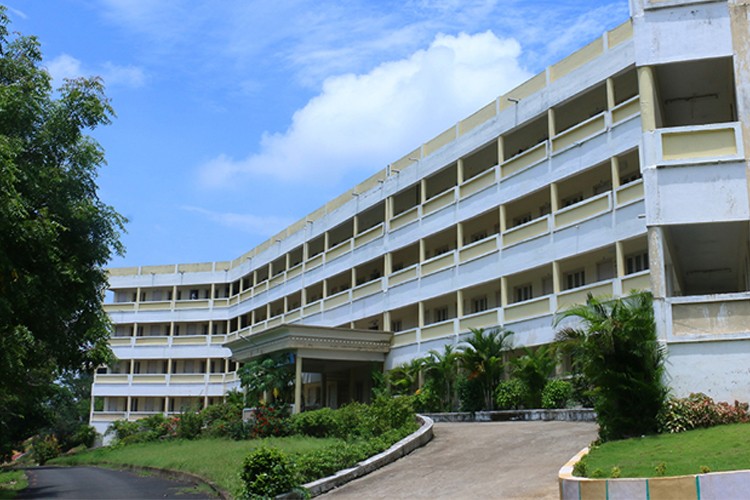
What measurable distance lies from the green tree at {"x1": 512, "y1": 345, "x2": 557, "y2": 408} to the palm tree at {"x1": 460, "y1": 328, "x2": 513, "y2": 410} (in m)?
1.88

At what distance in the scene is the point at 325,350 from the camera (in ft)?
105

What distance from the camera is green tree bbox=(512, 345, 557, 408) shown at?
2380 centimetres

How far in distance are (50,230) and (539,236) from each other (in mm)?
18167

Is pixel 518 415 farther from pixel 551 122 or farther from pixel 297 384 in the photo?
pixel 551 122

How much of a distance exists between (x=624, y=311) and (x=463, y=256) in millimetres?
17370

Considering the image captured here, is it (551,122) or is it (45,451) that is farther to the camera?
(45,451)

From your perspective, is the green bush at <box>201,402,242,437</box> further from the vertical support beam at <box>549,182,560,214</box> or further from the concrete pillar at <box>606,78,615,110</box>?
the concrete pillar at <box>606,78,615,110</box>

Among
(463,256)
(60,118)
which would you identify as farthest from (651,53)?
(463,256)

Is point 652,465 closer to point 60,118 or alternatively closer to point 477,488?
point 477,488

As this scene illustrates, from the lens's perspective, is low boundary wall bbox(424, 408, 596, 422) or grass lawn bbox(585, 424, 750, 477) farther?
low boundary wall bbox(424, 408, 596, 422)

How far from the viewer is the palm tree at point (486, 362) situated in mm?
25953

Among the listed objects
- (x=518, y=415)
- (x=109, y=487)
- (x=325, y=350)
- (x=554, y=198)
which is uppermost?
(x=554, y=198)

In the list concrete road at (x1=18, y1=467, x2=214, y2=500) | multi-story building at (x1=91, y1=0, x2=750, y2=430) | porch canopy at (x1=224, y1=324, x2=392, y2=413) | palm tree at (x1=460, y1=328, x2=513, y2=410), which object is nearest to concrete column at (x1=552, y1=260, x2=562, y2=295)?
multi-story building at (x1=91, y1=0, x2=750, y2=430)

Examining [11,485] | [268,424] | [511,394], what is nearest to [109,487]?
[11,485]
